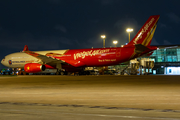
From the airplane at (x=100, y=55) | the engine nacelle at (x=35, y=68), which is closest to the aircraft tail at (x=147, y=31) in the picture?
the airplane at (x=100, y=55)

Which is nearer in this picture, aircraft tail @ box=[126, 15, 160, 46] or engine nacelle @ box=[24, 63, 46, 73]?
aircraft tail @ box=[126, 15, 160, 46]

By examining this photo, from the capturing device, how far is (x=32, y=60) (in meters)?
33.4

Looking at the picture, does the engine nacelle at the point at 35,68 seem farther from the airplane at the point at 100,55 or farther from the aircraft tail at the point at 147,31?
the aircraft tail at the point at 147,31

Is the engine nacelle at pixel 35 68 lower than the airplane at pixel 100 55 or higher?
lower

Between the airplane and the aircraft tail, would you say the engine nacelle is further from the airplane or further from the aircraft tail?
the aircraft tail

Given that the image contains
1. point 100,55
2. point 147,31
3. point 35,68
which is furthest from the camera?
point 35,68

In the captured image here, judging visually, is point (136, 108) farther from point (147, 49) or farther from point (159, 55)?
point (159, 55)

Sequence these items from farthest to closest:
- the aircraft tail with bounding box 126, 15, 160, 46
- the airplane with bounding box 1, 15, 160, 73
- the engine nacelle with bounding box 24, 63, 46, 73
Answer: the engine nacelle with bounding box 24, 63, 46, 73, the airplane with bounding box 1, 15, 160, 73, the aircraft tail with bounding box 126, 15, 160, 46

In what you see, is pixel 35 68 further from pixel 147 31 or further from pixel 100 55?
pixel 147 31

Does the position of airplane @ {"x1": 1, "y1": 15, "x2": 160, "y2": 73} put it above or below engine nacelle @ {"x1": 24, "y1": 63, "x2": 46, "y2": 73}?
above

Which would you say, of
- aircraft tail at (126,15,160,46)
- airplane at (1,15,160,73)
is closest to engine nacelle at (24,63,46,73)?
airplane at (1,15,160,73)

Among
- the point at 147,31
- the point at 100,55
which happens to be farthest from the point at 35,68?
the point at 147,31

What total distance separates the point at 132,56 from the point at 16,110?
22847mm

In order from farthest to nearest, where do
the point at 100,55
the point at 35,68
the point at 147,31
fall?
the point at 35,68, the point at 100,55, the point at 147,31
